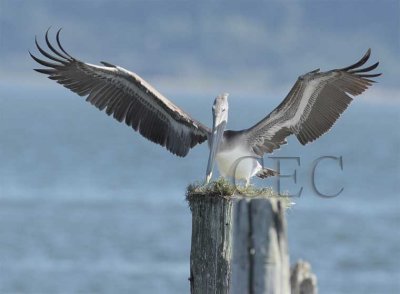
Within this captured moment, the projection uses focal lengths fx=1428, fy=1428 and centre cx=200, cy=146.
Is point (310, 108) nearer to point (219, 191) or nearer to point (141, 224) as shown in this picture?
point (219, 191)

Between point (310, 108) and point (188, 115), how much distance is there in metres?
1.06

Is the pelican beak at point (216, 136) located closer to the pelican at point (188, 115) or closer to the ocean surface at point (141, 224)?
the pelican at point (188, 115)

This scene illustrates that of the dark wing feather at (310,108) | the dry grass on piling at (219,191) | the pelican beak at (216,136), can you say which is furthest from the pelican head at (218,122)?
the dry grass on piling at (219,191)

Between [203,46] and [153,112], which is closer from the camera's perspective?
[153,112]

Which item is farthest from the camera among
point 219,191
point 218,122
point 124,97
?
point 124,97

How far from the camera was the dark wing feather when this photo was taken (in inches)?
480

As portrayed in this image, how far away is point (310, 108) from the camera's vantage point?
12.4 meters

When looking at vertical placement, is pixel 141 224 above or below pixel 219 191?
above

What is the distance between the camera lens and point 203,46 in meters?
156

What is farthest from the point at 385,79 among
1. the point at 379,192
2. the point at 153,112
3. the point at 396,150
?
the point at 153,112

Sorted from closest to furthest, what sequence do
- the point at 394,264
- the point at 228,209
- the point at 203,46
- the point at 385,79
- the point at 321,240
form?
the point at 228,209 < the point at 394,264 < the point at 321,240 < the point at 385,79 < the point at 203,46

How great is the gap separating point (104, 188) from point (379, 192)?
875 centimetres

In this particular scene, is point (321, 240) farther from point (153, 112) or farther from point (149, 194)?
point (153, 112)

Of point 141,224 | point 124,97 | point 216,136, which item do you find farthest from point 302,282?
point 141,224
